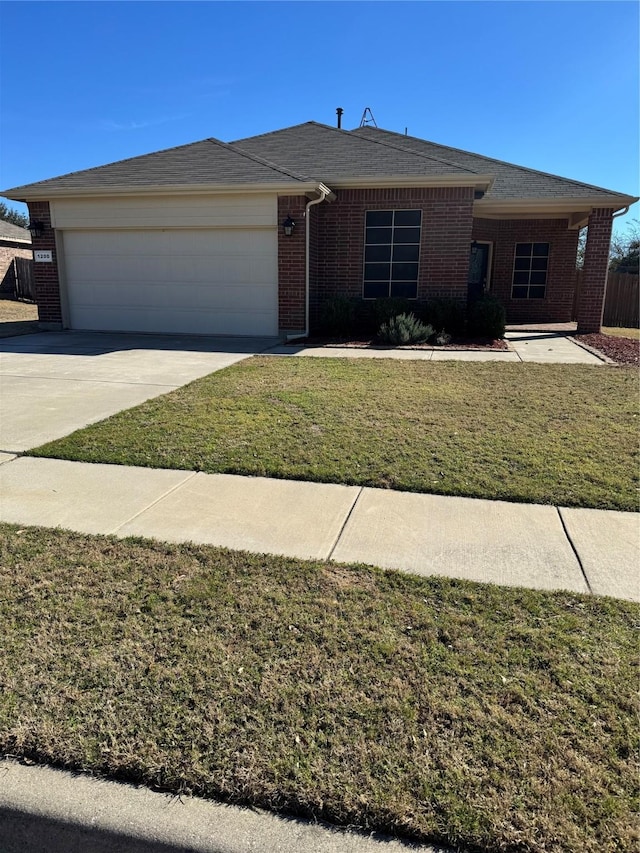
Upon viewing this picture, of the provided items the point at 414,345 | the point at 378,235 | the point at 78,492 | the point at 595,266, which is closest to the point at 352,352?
the point at 414,345

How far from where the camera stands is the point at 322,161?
14.4 m

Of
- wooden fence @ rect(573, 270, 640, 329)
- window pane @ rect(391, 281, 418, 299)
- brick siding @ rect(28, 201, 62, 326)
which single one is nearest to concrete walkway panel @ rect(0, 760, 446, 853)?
window pane @ rect(391, 281, 418, 299)

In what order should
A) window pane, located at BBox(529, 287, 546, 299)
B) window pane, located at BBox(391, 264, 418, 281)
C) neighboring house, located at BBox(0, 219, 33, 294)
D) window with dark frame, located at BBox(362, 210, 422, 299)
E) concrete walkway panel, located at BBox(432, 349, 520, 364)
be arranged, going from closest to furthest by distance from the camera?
concrete walkway panel, located at BBox(432, 349, 520, 364), window with dark frame, located at BBox(362, 210, 422, 299), window pane, located at BBox(391, 264, 418, 281), window pane, located at BBox(529, 287, 546, 299), neighboring house, located at BBox(0, 219, 33, 294)

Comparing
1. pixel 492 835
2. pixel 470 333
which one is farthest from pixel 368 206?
pixel 492 835

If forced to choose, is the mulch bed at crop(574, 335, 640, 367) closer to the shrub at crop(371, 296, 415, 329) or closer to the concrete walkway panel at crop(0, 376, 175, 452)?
the shrub at crop(371, 296, 415, 329)

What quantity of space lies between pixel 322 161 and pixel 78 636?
1378 centimetres

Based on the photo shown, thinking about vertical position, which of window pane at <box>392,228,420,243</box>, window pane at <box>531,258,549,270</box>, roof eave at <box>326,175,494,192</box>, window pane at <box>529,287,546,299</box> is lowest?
window pane at <box>529,287,546,299</box>

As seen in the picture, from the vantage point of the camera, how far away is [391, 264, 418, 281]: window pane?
1404 cm

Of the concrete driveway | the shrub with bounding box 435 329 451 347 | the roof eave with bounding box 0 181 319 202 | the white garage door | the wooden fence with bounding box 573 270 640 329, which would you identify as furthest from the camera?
the wooden fence with bounding box 573 270 640 329

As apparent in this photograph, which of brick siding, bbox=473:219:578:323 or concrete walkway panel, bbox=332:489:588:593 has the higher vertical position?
brick siding, bbox=473:219:578:323

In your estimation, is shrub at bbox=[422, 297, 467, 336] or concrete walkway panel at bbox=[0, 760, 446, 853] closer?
concrete walkway panel at bbox=[0, 760, 446, 853]

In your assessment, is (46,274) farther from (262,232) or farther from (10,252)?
(10,252)

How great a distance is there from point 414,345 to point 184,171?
→ 256 inches

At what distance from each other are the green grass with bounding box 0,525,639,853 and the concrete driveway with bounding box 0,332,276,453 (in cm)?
322
